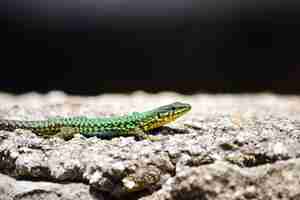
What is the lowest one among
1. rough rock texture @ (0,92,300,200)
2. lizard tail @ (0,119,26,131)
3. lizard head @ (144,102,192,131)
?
rough rock texture @ (0,92,300,200)

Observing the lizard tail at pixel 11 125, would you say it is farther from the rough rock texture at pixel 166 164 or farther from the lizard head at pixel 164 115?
the lizard head at pixel 164 115

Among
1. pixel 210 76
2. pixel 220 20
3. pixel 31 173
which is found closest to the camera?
pixel 31 173

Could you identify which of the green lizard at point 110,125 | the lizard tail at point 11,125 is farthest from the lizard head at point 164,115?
the lizard tail at point 11,125

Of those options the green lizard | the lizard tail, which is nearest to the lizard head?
the green lizard

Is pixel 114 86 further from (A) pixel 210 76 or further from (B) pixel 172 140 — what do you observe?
(B) pixel 172 140

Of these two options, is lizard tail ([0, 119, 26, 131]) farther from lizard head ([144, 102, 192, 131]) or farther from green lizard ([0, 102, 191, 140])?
lizard head ([144, 102, 192, 131])

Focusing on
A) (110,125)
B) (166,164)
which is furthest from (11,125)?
(166,164)

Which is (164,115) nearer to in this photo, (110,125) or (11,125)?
(110,125)

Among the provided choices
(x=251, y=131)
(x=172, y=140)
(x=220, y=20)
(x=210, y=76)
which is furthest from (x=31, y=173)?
(x=210, y=76)
